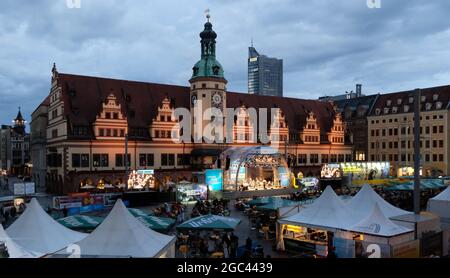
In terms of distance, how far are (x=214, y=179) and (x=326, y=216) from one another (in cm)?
2522

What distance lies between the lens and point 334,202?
21.0 meters

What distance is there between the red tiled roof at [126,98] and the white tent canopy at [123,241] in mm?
33362

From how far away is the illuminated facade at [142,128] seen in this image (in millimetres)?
45731

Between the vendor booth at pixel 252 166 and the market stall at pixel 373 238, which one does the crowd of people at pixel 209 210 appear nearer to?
the vendor booth at pixel 252 166

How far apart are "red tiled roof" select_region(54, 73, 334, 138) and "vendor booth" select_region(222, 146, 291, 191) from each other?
11.6m

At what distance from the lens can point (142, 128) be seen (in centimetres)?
5041

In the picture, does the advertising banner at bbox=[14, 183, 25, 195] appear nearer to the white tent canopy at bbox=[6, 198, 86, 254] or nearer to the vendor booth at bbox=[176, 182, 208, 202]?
the vendor booth at bbox=[176, 182, 208, 202]

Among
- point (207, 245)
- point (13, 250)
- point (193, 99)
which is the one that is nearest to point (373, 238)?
point (207, 245)

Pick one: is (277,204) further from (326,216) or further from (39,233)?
(39,233)

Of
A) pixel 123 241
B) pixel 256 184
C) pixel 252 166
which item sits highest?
pixel 252 166

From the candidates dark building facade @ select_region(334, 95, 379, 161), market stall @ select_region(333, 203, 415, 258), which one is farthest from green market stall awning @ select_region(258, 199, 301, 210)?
dark building facade @ select_region(334, 95, 379, 161)
